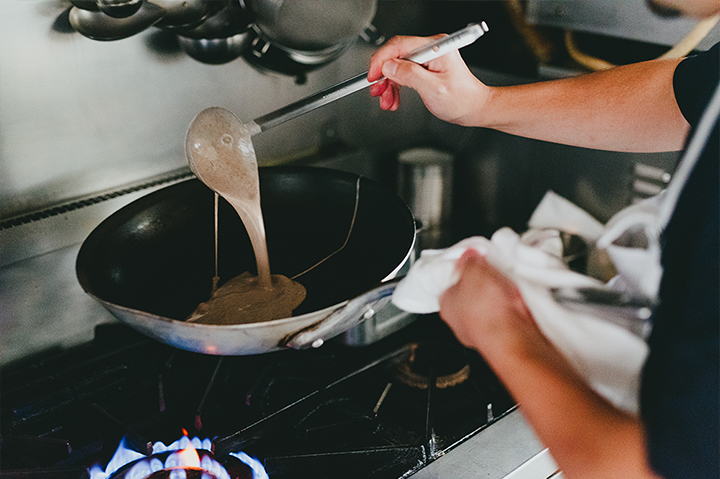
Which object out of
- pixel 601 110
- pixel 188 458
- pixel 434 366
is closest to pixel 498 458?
pixel 434 366

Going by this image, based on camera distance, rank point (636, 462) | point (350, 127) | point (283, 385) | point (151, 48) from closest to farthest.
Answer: point (636, 462) → point (283, 385) → point (151, 48) → point (350, 127)

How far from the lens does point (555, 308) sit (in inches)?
19.7

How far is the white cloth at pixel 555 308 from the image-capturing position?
472mm

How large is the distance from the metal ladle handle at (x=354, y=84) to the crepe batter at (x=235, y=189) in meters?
0.05

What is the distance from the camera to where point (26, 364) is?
925mm

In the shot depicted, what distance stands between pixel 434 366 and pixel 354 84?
452 mm

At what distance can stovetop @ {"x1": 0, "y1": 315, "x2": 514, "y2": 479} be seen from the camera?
718 mm

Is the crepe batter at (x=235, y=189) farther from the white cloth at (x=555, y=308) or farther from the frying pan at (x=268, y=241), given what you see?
the white cloth at (x=555, y=308)

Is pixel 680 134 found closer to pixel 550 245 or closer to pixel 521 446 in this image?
pixel 550 245

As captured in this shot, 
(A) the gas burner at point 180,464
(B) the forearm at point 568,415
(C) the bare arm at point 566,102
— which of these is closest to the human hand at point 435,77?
(C) the bare arm at point 566,102

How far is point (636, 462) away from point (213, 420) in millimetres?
551

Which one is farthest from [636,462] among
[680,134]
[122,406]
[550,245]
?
[122,406]

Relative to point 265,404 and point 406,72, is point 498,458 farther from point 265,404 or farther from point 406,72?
point 406,72

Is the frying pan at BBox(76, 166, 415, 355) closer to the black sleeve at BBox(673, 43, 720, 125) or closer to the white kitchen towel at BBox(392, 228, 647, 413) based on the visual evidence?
the white kitchen towel at BBox(392, 228, 647, 413)
